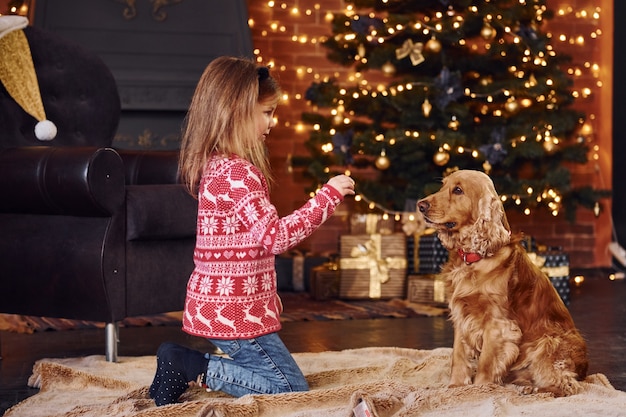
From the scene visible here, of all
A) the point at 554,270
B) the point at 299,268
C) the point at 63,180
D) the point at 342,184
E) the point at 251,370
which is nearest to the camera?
the point at 342,184

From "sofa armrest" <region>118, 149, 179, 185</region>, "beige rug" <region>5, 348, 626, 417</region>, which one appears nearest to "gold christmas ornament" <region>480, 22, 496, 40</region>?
"sofa armrest" <region>118, 149, 179, 185</region>

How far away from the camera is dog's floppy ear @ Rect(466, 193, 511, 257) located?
2543 millimetres

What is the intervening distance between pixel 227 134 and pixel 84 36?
3.39 m

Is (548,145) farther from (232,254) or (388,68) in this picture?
(232,254)

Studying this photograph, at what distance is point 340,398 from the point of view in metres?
2.46

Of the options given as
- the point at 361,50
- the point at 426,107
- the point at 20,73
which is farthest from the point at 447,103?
the point at 20,73

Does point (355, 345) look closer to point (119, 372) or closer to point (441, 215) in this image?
point (119, 372)

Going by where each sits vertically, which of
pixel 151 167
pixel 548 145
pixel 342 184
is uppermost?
pixel 548 145

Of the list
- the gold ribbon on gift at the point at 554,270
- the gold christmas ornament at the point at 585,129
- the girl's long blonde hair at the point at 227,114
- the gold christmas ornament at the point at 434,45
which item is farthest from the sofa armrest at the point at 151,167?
the gold christmas ornament at the point at 585,129

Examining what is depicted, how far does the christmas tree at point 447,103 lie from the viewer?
201 inches

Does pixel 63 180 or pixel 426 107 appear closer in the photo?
pixel 63 180

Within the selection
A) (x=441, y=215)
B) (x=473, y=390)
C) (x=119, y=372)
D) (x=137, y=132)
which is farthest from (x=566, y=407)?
(x=137, y=132)

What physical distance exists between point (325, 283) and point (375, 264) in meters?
0.28

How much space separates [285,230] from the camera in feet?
7.73
